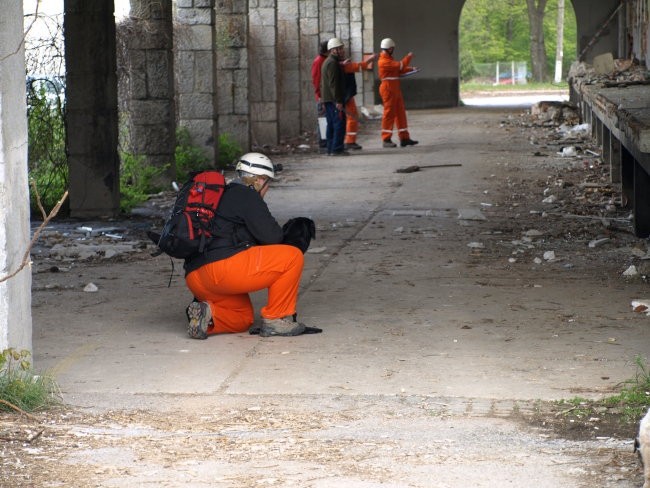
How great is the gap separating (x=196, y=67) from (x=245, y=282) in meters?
10.4

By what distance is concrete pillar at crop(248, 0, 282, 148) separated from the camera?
2127 cm

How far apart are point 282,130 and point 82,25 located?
1226cm

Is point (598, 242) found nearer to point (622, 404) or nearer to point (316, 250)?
point (316, 250)

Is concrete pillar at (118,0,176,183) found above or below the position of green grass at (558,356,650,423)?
above

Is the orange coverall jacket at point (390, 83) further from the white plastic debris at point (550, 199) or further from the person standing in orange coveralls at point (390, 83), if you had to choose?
the white plastic debris at point (550, 199)

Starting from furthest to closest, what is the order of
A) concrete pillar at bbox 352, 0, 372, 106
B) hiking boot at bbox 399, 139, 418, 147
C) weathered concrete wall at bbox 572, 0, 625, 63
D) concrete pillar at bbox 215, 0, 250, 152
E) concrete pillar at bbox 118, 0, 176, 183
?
weathered concrete wall at bbox 572, 0, 625, 63
concrete pillar at bbox 352, 0, 372, 106
hiking boot at bbox 399, 139, 418, 147
concrete pillar at bbox 215, 0, 250, 152
concrete pillar at bbox 118, 0, 176, 183

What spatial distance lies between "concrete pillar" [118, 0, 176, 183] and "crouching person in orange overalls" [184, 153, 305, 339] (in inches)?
310

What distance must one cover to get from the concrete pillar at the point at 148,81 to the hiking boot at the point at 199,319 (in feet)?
26.5

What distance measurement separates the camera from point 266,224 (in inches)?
265

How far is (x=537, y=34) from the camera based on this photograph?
54250 mm

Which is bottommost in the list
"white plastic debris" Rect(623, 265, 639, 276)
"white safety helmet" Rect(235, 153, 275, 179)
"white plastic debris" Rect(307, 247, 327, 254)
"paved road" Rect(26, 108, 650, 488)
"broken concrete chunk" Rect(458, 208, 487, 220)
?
"paved road" Rect(26, 108, 650, 488)

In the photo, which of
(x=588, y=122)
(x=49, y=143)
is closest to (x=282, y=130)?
(x=588, y=122)

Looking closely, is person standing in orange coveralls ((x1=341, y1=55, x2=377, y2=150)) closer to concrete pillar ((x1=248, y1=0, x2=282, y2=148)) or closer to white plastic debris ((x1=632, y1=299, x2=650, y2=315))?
concrete pillar ((x1=248, y1=0, x2=282, y2=148))

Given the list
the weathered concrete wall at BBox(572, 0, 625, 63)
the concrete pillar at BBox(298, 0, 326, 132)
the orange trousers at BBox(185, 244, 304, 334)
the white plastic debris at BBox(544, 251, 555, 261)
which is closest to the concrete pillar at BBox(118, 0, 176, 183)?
the white plastic debris at BBox(544, 251, 555, 261)
